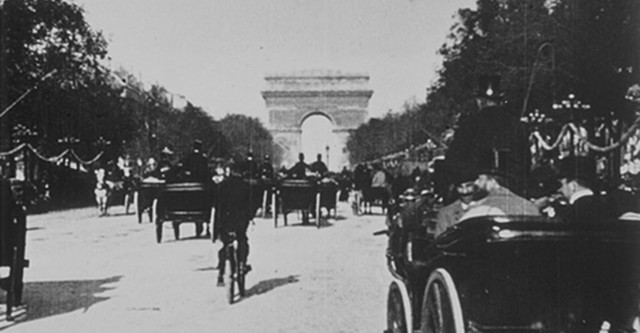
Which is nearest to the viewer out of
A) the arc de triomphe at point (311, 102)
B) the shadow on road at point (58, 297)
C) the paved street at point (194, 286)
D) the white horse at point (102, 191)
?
the paved street at point (194, 286)

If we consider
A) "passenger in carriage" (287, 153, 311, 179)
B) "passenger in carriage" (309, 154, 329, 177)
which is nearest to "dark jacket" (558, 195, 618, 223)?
"passenger in carriage" (287, 153, 311, 179)

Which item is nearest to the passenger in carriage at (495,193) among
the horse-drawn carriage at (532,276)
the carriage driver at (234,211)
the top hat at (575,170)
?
the horse-drawn carriage at (532,276)

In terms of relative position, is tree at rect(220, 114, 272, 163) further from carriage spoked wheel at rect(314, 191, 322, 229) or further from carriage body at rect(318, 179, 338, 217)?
carriage spoked wheel at rect(314, 191, 322, 229)

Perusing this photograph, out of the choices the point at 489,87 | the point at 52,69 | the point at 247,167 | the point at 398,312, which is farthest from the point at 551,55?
the point at 398,312

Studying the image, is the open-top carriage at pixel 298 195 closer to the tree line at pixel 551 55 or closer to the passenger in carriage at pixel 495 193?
the tree line at pixel 551 55

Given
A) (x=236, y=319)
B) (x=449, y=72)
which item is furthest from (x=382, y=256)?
(x=449, y=72)

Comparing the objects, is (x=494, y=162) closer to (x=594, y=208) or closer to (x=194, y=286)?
(x=594, y=208)
